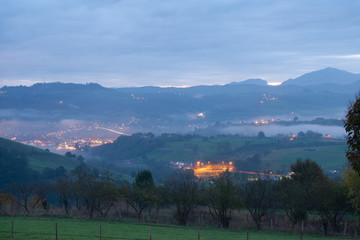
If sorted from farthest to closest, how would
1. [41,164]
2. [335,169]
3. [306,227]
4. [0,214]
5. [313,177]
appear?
[41,164] → [335,169] → [313,177] → [0,214] → [306,227]

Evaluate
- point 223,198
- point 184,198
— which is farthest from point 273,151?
point 223,198

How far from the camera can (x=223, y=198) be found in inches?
1452

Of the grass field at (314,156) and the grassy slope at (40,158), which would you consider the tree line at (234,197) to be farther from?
the grass field at (314,156)

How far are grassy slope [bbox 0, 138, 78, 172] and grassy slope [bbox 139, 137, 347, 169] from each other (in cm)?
3744

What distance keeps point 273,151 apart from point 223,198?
96.9 meters

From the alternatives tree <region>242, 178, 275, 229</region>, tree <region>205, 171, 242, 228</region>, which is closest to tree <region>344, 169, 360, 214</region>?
tree <region>242, 178, 275, 229</region>

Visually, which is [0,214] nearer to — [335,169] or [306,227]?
[306,227]

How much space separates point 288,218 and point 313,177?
8.69m

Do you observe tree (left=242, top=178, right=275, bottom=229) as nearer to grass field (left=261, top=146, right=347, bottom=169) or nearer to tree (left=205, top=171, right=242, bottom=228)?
tree (left=205, top=171, right=242, bottom=228)

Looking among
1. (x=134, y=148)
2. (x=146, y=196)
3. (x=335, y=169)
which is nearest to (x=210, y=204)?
(x=146, y=196)

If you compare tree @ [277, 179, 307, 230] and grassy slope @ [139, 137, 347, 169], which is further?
grassy slope @ [139, 137, 347, 169]

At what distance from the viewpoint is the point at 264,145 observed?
14162 centimetres

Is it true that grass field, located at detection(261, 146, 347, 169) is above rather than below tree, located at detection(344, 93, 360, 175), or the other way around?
below

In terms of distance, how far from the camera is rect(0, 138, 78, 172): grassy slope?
347 ft
